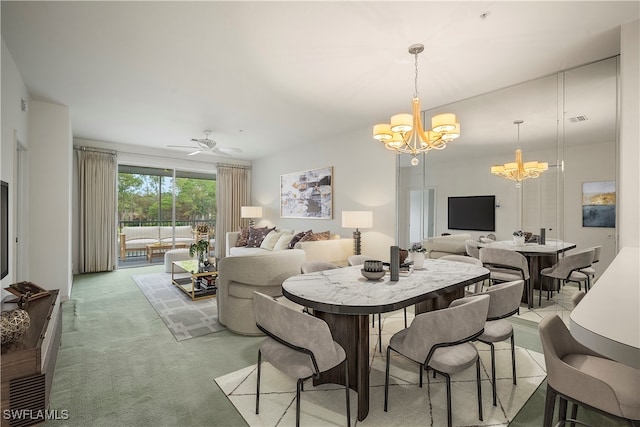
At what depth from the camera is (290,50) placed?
264cm

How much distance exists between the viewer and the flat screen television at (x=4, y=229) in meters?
2.34

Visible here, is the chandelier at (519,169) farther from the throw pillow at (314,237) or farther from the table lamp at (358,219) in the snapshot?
the throw pillow at (314,237)

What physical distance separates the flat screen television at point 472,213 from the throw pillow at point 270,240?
3.31 meters

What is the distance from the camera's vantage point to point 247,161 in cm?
816

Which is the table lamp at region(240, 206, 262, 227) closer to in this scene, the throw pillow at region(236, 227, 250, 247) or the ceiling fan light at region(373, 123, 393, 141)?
the throw pillow at region(236, 227, 250, 247)

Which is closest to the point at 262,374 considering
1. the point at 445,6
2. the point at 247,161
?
the point at 445,6

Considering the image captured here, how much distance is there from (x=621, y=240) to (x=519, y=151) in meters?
1.40

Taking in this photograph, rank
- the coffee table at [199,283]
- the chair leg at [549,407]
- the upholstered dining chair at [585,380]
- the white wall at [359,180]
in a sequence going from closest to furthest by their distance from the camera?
the upholstered dining chair at [585,380] < the chair leg at [549,407] < the coffee table at [199,283] < the white wall at [359,180]

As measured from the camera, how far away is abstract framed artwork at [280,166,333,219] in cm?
578

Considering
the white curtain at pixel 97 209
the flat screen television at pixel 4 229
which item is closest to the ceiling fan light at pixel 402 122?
the flat screen television at pixel 4 229

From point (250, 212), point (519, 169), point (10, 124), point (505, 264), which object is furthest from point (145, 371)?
point (250, 212)

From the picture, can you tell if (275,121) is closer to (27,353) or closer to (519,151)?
(519,151)

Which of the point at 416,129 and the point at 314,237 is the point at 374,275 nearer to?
the point at 416,129

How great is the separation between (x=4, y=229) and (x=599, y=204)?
522 cm
